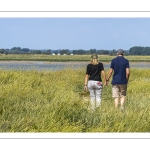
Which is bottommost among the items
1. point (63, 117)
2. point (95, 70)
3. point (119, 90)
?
point (63, 117)

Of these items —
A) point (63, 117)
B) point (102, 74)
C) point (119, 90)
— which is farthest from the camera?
point (119, 90)

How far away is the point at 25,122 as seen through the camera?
8039 mm

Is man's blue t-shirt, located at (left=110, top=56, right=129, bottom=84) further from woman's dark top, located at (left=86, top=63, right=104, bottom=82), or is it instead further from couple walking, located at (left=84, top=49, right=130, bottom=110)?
woman's dark top, located at (left=86, top=63, right=104, bottom=82)

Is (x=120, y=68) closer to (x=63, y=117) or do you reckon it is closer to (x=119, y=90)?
(x=119, y=90)

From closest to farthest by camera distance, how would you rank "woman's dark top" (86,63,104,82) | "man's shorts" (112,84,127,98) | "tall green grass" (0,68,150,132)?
"tall green grass" (0,68,150,132)
"woman's dark top" (86,63,104,82)
"man's shorts" (112,84,127,98)

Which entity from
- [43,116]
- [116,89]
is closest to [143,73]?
[116,89]

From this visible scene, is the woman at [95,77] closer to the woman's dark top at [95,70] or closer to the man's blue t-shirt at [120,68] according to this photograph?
the woman's dark top at [95,70]

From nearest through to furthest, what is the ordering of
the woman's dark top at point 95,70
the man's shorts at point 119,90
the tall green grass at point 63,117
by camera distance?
the tall green grass at point 63,117 → the woman's dark top at point 95,70 → the man's shorts at point 119,90

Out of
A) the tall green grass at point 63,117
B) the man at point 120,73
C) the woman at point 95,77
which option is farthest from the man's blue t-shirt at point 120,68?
the tall green grass at point 63,117

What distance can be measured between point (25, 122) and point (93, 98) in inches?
118

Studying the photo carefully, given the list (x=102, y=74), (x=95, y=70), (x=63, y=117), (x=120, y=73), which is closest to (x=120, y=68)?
(x=120, y=73)

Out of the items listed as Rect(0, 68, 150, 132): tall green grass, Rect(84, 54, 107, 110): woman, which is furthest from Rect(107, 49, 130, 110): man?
Rect(0, 68, 150, 132): tall green grass
